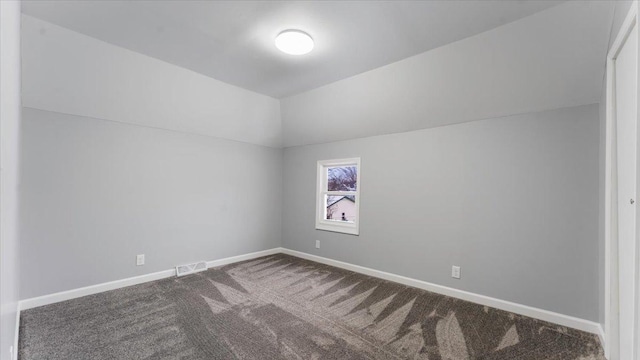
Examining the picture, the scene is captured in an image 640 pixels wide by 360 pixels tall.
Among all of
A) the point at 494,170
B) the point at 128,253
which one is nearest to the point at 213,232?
the point at 128,253

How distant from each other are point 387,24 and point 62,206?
3677mm

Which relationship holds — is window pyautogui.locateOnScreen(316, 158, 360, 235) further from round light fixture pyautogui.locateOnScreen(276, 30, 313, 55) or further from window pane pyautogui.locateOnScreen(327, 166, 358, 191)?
round light fixture pyautogui.locateOnScreen(276, 30, 313, 55)

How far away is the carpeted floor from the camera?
2.05 metres

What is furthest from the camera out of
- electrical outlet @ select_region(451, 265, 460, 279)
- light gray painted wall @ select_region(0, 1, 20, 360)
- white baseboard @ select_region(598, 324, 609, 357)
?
electrical outlet @ select_region(451, 265, 460, 279)

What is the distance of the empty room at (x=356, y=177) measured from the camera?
6.58 feet

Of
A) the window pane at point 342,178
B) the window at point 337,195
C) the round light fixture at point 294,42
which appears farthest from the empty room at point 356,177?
the window pane at point 342,178

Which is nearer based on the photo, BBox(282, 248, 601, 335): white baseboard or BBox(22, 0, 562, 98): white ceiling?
BBox(22, 0, 562, 98): white ceiling

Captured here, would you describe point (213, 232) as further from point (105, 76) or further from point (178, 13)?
point (178, 13)

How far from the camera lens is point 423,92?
9.88 ft

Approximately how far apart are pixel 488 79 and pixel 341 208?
2.71 meters

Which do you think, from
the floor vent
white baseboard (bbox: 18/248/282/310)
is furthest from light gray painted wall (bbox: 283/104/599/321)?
white baseboard (bbox: 18/248/282/310)

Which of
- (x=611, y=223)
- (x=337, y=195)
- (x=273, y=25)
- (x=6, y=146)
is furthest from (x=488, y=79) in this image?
(x=6, y=146)

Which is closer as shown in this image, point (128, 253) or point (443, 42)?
point (443, 42)

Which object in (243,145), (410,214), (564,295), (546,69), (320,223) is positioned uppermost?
(546,69)
